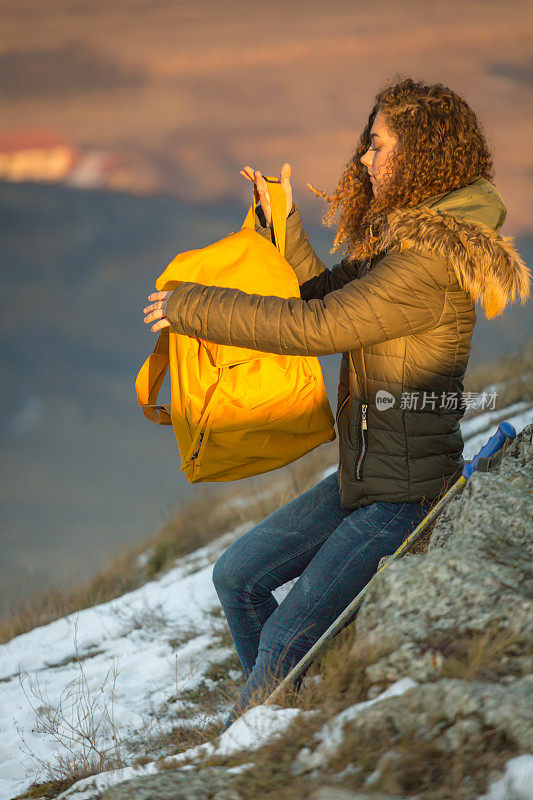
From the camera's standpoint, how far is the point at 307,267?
9.74 ft

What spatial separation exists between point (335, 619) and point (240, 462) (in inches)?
25.5

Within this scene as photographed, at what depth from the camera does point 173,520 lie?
785 centimetres

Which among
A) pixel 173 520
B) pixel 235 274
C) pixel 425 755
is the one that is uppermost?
pixel 235 274

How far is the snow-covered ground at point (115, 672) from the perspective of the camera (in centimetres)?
328

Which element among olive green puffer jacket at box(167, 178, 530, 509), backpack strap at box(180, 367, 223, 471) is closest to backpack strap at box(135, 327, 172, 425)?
backpack strap at box(180, 367, 223, 471)

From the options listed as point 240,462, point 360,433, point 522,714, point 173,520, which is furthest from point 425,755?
point 173,520

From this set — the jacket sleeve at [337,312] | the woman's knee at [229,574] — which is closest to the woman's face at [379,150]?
the jacket sleeve at [337,312]

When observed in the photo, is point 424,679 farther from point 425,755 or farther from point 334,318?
point 334,318

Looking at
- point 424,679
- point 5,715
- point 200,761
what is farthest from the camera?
point 5,715

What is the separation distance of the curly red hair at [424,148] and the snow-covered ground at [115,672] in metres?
1.69

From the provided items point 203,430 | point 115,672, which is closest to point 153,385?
point 203,430

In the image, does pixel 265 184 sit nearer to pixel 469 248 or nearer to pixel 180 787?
pixel 469 248

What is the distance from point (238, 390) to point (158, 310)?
0.39 meters

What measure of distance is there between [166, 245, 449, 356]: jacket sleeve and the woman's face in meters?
0.40
